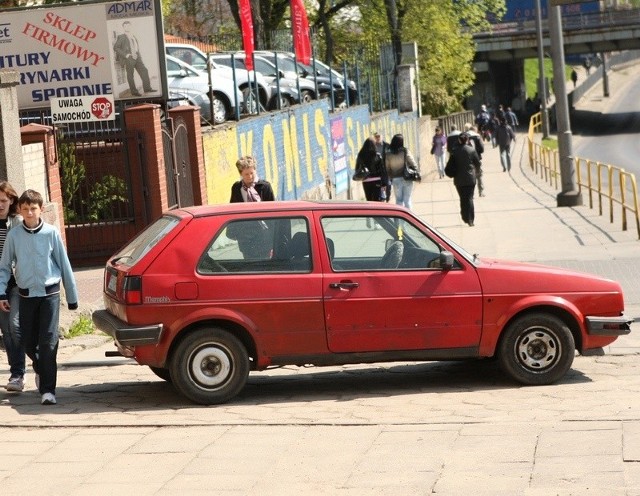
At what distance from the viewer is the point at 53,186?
16.8 meters

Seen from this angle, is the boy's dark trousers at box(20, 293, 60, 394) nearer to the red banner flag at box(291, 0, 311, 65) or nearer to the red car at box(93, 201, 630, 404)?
the red car at box(93, 201, 630, 404)

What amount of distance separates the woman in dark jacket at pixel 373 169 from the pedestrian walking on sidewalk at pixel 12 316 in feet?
43.6

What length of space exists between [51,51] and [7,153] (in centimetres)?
865

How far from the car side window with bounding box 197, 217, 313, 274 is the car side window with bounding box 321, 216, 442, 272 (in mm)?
209

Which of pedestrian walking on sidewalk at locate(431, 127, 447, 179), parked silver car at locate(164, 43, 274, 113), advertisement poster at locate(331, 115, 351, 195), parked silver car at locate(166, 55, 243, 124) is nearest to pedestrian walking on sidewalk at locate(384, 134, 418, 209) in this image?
parked silver car at locate(166, 55, 243, 124)

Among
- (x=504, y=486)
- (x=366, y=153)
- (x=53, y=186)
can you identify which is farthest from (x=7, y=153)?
(x=366, y=153)

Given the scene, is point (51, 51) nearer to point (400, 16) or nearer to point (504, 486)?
point (504, 486)

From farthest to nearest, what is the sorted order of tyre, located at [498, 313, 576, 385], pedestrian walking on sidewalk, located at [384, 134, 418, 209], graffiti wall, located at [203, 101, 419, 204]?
pedestrian walking on sidewalk, located at [384, 134, 418, 209]
graffiti wall, located at [203, 101, 419, 204]
tyre, located at [498, 313, 576, 385]

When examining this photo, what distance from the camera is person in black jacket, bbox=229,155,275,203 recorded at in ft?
42.9

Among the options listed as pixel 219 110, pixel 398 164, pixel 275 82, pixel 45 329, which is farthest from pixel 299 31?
pixel 45 329

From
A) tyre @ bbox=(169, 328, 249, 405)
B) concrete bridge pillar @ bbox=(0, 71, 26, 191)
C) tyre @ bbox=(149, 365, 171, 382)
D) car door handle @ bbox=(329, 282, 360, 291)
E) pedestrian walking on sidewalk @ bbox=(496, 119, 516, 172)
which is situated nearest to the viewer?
tyre @ bbox=(169, 328, 249, 405)

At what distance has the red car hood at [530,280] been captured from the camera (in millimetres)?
9680

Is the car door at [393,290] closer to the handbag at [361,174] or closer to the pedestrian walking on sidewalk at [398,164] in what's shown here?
the handbag at [361,174]

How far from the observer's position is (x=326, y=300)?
9.48 m
